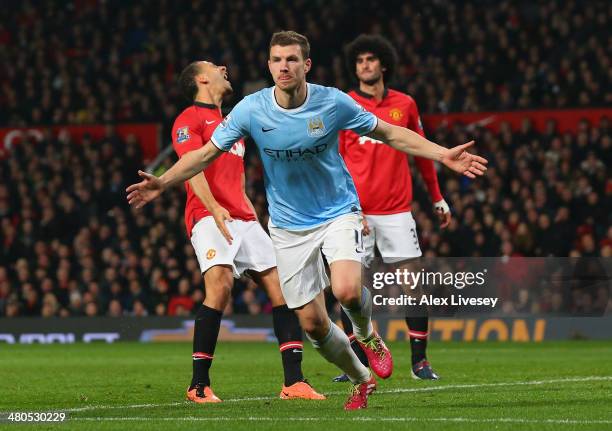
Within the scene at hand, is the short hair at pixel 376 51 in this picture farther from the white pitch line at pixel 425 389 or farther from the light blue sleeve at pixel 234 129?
the light blue sleeve at pixel 234 129

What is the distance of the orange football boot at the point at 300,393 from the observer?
8.96 m

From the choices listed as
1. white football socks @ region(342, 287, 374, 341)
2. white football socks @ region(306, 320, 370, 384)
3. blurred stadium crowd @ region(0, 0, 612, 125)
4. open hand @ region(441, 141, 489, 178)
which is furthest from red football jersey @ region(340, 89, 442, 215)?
blurred stadium crowd @ region(0, 0, 612, 125)

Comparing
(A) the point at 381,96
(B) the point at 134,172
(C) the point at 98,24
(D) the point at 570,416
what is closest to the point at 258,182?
(B) the point at 134,172

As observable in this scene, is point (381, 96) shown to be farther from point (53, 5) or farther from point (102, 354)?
point (53, 5)

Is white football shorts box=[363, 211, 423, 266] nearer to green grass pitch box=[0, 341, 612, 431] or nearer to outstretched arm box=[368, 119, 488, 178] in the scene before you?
green grass pitch box=[0, 341, 612, 431]

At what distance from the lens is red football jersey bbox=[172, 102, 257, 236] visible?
375 inches

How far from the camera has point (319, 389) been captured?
998cm

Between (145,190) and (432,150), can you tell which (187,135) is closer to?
(145,190)

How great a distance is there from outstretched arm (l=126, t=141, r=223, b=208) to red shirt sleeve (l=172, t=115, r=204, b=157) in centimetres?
131

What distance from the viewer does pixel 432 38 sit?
25.4 metres

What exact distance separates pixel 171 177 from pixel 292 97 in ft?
3.01

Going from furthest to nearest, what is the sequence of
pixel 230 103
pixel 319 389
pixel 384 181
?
pixel 230 103, pixel 384 181, pixel 319 389

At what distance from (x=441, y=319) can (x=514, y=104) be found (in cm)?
561

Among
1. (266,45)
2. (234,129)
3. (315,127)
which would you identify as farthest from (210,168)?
(266,45)
